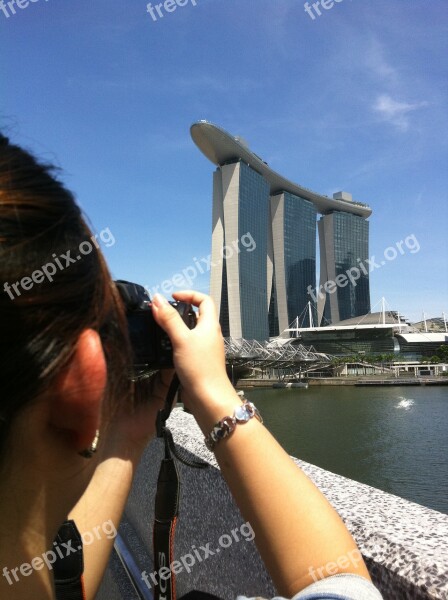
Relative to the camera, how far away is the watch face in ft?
2.07

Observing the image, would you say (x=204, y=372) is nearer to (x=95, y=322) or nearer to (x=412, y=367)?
(x=95, y=322)

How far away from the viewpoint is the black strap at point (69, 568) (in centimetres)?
63

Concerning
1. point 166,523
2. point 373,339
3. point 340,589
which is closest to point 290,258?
point 373,339

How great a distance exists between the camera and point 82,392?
460 mm

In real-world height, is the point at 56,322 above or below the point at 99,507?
above

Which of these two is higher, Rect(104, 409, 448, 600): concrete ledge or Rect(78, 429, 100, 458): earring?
Rect(78, 429, 100, 458): earring

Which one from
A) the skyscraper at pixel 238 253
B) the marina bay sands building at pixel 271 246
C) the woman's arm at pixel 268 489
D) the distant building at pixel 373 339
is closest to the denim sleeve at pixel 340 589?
the woman's arm at pixel 268 489

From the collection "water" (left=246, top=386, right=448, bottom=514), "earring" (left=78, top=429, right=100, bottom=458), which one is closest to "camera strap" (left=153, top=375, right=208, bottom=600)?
"earring" (left=78, top=429, right=100, bottom=458)

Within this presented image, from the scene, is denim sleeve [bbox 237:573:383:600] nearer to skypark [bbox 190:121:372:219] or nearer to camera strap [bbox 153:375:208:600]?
camera strap [bbox 153:375:208:600]

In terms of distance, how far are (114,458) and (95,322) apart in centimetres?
36

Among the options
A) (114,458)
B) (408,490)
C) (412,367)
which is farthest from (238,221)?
(114,458)

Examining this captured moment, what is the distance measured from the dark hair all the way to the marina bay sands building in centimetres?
5011

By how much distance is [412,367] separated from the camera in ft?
151

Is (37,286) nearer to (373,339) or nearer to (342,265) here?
(373,339)
